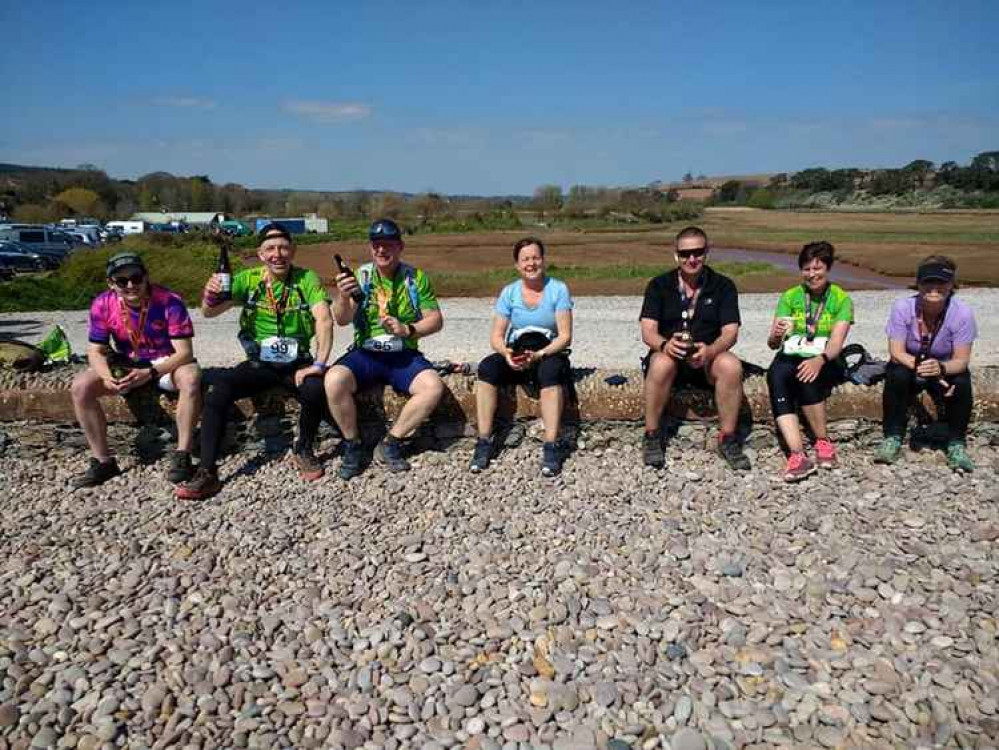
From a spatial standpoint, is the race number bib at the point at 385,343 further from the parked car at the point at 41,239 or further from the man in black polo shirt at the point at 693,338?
the parked car at the point at 41,239

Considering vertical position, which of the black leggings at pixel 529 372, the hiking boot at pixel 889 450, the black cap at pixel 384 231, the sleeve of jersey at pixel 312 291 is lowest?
the hiking boot at pixel 889 450

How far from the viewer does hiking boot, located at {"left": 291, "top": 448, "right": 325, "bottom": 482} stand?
555 centimetres

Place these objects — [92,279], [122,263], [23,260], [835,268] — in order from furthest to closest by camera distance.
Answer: [23,260] → [835,268] → [92,279] → [122,263]

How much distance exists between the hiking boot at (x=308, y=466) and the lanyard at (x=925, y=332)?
4.39 meters

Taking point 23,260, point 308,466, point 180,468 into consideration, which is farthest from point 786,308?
point 23,260

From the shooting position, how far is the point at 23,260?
95.0 ft

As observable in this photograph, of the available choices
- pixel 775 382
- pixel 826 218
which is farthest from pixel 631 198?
pixel 775 382

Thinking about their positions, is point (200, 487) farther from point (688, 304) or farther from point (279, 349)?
point (688, 304)

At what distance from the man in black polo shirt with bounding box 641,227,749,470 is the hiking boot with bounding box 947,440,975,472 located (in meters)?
1.43

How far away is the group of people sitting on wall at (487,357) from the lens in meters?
5.45

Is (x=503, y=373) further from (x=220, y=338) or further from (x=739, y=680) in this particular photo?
(x=220, y=338)

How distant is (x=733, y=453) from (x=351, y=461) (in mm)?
2772

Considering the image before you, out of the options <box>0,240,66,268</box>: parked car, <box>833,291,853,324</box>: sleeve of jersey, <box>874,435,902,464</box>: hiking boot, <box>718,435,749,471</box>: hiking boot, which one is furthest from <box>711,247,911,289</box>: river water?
<box>0,240,66,268</box>: parked car

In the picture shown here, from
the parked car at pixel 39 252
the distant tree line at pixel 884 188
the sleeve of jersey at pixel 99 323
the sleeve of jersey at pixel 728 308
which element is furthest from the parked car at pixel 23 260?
the distant tree line at pixel 884 188
